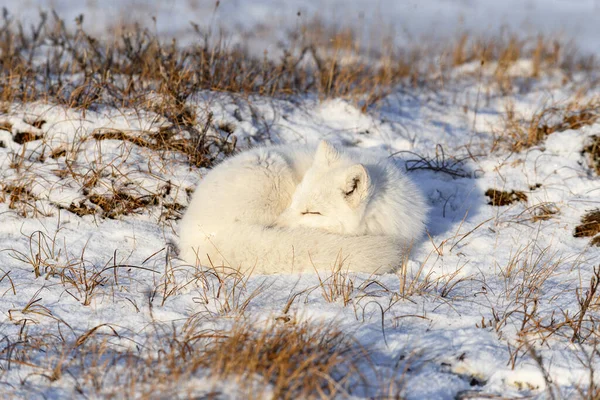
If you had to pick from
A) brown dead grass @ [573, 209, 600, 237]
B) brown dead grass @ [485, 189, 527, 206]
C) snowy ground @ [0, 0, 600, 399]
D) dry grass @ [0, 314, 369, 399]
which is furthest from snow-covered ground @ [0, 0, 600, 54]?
dry grass @ [0, 314, 369, 399]

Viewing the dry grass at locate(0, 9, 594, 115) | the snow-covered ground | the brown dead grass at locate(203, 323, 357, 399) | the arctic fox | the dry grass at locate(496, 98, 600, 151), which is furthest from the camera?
the snow-covered ground

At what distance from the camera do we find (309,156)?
4145mm

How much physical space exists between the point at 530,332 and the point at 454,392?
0.58 metres

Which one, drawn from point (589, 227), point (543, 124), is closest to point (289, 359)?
point (589, 227)

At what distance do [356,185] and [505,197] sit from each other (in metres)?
1.82

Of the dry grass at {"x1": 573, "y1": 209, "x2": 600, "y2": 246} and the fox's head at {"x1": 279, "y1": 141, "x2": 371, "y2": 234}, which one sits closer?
the fox's head at {"x1": 279, "y1": 141, "x2": 371, "y2": 234}

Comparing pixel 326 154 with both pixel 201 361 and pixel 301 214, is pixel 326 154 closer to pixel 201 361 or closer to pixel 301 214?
pixel 301 214

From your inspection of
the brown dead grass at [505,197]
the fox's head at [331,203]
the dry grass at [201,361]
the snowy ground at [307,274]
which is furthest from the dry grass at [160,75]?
the dry grass at [201,361]

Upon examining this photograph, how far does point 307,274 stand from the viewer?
130 inches

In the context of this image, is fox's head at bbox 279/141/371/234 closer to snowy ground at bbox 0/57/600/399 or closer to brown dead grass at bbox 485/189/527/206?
snowy ground at bbox 0/57/600/399

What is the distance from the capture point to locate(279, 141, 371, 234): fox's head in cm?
355

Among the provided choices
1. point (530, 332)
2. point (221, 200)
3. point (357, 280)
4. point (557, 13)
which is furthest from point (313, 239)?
point (557, 13)

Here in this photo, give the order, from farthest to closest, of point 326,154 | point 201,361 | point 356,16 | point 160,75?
point 356,16
point 160,75
point 326,154
point 201,361

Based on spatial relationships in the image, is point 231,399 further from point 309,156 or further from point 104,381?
point 309,156
